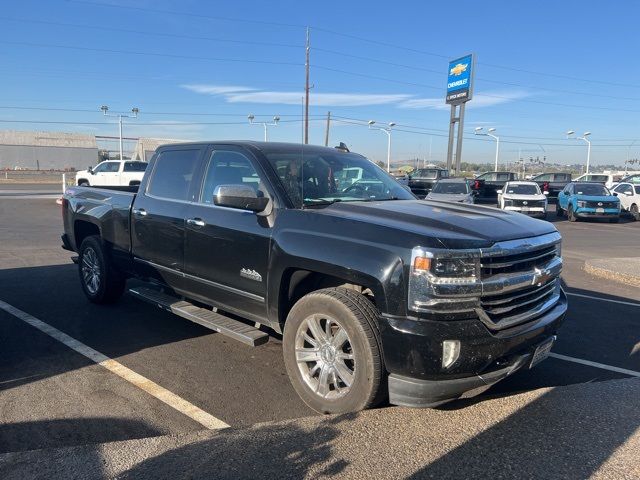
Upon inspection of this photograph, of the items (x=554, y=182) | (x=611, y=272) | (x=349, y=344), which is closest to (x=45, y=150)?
(x=554, y=182)

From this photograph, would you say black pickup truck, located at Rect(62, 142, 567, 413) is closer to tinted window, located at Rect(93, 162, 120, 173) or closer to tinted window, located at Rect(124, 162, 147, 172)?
tinted window, located at Rect(124, 162, 147, 172)

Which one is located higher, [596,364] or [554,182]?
[554,182]

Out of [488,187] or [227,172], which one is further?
[488,187]

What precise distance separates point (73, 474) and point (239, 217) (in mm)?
2231

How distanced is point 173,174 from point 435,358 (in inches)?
135

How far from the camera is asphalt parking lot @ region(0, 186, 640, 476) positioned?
3566 millimetres

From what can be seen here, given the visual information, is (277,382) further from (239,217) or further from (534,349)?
(534,349)

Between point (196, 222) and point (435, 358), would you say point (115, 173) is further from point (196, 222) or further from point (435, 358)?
point (435, 358)

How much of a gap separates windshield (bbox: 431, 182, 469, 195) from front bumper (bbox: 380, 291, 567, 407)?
58.1ft

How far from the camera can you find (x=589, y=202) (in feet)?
68.6

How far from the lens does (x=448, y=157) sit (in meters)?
37.0

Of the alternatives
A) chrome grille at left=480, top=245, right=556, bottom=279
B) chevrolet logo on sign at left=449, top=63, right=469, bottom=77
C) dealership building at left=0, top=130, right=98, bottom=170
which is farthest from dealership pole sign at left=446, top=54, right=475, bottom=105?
dealership building at left=0, top=130, right=98, bottom=170

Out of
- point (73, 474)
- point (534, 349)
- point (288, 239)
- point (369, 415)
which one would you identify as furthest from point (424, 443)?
point (73, 474)

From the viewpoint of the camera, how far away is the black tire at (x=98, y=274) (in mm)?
6207
